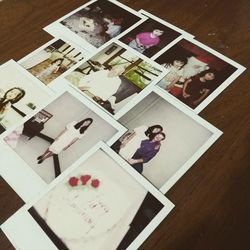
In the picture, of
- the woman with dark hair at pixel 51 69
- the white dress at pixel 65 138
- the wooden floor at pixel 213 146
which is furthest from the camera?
the woman with dark hair at pixel 51 69

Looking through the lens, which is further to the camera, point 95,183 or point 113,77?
point 113,77

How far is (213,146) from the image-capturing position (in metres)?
0.62

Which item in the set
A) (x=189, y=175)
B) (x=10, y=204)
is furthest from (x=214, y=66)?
(x=10, y=204)

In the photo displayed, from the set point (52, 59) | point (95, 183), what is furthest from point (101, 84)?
point (95, 183)

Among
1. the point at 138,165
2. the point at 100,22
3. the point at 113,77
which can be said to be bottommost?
the point at 138,165

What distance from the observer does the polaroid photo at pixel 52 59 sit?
0.75 meters

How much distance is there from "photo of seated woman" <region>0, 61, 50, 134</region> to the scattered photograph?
0.19 metres

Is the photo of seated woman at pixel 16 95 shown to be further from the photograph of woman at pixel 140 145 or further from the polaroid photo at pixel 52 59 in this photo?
the photograph of woman at pixel 140 145

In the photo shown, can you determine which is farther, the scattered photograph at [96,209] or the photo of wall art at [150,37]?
the photo of wall art at [150,37]

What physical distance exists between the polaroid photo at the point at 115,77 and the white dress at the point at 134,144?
0.06 meters

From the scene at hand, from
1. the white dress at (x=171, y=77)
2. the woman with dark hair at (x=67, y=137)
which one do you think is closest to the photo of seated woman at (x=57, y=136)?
the woman with dark hair at (x=67, y=137)

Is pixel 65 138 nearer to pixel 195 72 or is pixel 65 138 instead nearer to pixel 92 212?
pixel 92 212

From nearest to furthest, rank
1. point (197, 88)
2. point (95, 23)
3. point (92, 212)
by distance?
point (92, 212)
point (197, 88)
point (95, 23)

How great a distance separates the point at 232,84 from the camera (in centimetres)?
70
